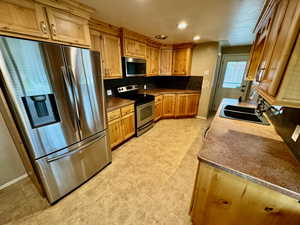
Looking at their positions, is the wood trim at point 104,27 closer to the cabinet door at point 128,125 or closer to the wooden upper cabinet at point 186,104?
the cabinet door at point 128,125

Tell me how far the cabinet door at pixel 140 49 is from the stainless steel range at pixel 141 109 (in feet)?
2.67

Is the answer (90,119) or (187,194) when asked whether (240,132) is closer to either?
(187,194)

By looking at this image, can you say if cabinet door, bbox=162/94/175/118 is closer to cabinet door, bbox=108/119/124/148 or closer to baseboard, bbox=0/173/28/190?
cabinet door, bbox=108/119/124/148

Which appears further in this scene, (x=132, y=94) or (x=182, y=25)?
(x=132, y=94)

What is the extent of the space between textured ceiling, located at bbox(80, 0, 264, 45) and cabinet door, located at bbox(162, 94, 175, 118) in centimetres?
190

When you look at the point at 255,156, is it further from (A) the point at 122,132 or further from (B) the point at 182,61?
(B) the point at 182,61

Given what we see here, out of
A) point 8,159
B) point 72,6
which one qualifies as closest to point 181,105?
point 72,6

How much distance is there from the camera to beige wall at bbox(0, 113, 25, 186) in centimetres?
166

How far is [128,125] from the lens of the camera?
9.00ft

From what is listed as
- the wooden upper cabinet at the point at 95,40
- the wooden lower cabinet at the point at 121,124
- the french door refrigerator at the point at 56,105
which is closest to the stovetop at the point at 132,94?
the wooden lower cabinet at the point at 121,124

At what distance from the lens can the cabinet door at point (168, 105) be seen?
3.94 metres

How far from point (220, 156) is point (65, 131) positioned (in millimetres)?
1639

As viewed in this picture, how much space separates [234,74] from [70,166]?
5594 millimetres

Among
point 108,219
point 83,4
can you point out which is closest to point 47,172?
point 108,219
